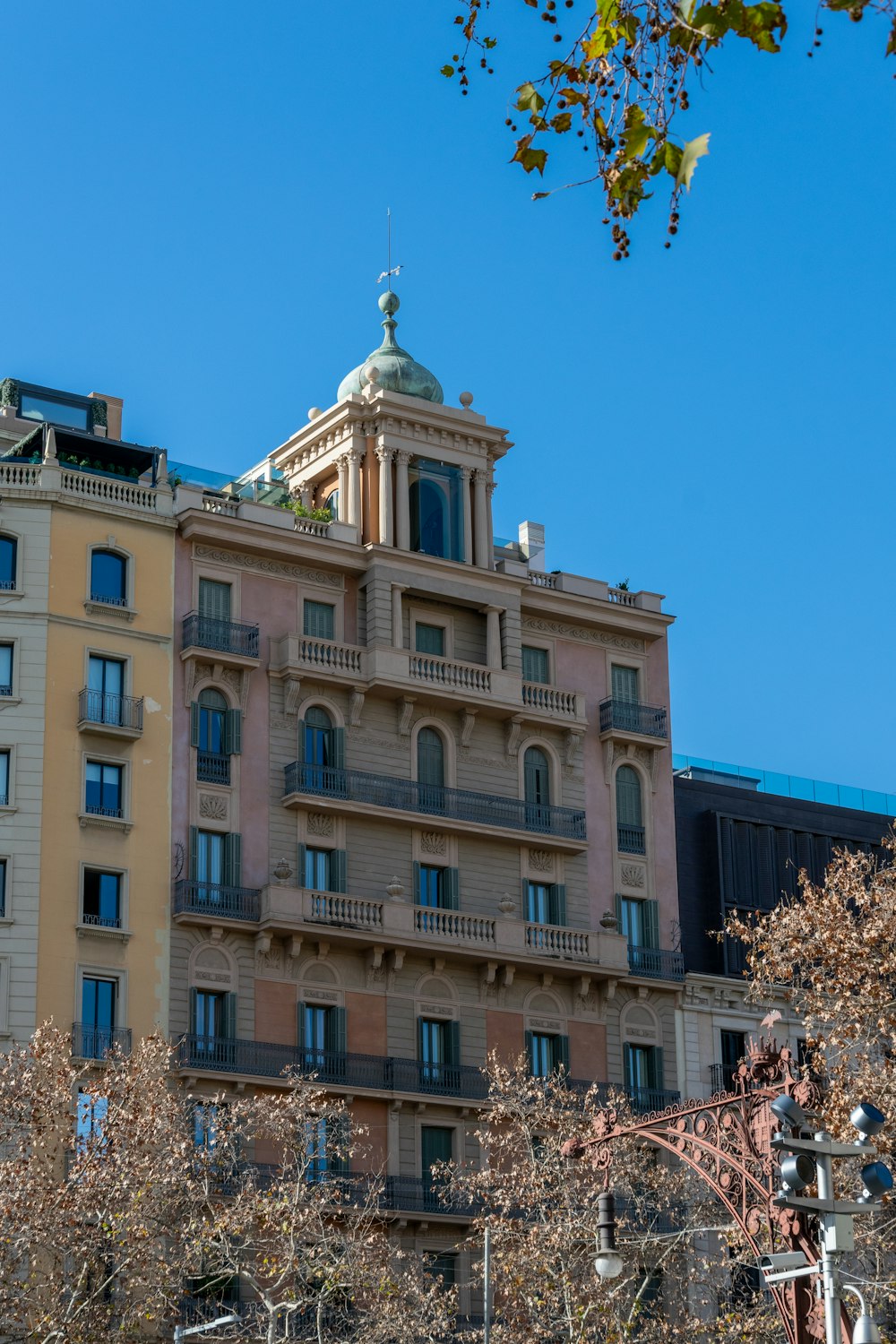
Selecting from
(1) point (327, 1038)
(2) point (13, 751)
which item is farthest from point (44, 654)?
(1) point (327, 1038)

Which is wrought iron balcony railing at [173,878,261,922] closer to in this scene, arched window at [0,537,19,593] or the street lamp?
arched window at [0,537,19,593]

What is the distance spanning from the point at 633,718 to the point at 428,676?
6.94 meters

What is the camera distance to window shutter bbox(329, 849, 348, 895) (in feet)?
178

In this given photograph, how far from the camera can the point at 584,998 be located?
57219 mm

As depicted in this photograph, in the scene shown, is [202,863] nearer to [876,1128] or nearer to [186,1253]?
[186,1253]

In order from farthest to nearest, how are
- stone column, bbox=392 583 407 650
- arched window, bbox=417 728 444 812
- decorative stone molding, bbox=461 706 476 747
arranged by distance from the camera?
decorative stone molding, bbox=461 706 476 747 → stone column, bbox=392 583 407 650 → arched window, bbox=417 728 444 812

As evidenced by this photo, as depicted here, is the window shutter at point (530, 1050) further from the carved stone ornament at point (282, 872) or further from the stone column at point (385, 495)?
the stone column at point (385, 495)

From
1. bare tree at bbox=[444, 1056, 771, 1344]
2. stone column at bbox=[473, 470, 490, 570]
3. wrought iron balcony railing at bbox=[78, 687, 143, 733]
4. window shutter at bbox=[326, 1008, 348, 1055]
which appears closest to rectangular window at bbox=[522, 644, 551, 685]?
stone column at bbox=[473, 470, 490, 570]

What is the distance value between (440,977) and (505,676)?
26.8 ft

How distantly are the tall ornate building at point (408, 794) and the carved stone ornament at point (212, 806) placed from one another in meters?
0.07

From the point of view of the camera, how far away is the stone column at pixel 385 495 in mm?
57469

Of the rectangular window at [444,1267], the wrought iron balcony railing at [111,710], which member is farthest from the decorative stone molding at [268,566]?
the rectangular window at [444,1267]

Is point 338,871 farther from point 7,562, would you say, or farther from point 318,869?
point 7,562

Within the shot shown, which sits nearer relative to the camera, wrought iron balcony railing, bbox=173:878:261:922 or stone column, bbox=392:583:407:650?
wrought iron balcony railing, bbox=173:878:261:922
